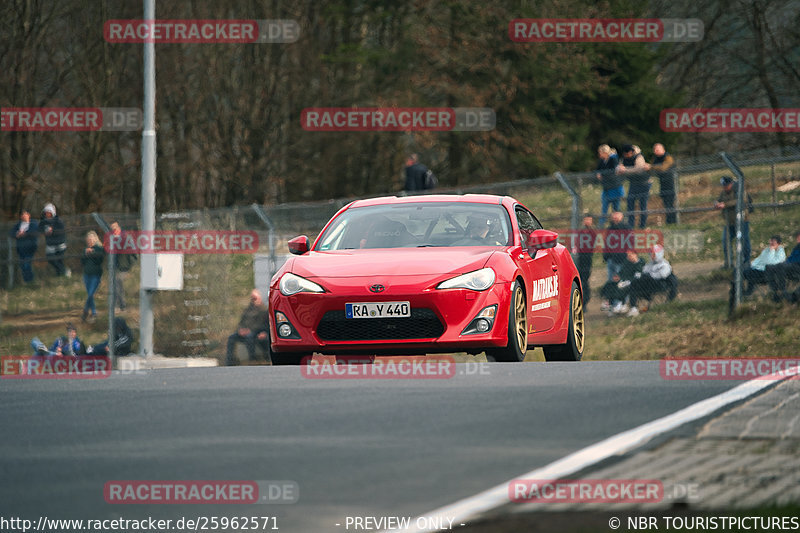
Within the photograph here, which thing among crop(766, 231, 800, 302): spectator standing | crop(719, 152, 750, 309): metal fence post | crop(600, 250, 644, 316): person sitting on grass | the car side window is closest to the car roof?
the car side window

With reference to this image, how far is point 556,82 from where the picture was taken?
4297cm

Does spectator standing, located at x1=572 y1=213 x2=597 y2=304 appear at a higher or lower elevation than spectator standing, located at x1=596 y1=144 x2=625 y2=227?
lower

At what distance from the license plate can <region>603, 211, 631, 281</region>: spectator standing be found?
9.86 metres

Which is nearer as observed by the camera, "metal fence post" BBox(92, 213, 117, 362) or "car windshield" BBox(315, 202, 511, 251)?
"car windshield" BBox(315, 202, 511, 251)

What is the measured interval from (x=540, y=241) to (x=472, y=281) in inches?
57.6

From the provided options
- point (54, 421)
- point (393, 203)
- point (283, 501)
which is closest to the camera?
point (283, 501)

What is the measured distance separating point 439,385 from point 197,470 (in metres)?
4.31

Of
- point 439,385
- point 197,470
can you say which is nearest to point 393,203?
point 439,385

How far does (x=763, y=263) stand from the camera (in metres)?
20.7

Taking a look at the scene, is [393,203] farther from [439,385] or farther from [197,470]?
[197,470]

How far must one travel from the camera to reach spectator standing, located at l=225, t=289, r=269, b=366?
67.7ft

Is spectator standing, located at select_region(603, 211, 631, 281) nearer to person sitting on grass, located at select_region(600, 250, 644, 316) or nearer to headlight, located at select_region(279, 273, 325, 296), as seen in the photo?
person sitting on grass, located at select_region(600, 250, 644, 316)

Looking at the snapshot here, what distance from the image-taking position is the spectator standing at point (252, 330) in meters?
20.6

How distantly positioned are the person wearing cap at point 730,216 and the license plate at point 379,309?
9543 mm
